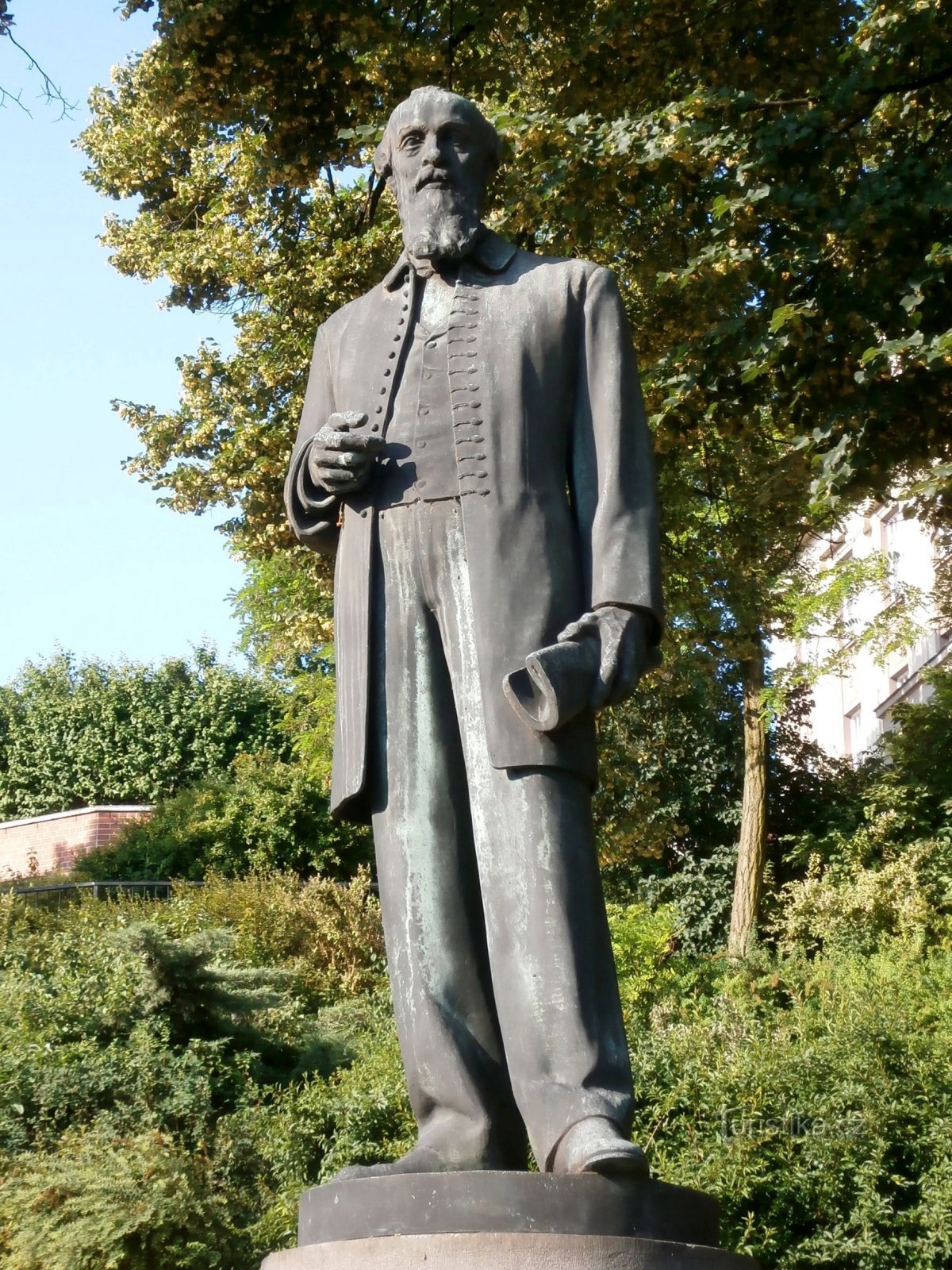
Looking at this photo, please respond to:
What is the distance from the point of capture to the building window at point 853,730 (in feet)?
132

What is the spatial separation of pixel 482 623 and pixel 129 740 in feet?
129


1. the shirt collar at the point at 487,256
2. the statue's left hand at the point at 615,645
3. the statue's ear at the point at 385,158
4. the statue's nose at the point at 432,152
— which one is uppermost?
the statue's ear at the point at 385,158

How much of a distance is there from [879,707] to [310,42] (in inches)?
1008

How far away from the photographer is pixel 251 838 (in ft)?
94.7

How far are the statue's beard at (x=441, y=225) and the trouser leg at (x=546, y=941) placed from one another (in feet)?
3.85

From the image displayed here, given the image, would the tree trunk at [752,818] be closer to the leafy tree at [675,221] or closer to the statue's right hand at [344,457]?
the leafy tree at [675,221]

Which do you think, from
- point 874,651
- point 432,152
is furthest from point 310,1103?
point 874,651

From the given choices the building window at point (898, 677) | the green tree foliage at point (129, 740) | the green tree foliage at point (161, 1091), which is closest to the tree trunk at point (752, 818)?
the green tree foliage at point (161, 1091)

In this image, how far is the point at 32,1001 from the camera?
47.1 ft

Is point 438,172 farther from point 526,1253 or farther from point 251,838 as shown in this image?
point 251,838

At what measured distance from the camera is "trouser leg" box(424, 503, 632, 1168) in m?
3.98

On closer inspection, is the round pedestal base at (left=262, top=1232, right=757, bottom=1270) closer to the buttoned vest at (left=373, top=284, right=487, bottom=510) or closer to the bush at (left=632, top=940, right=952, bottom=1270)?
the buttoned vest at (left=373, top=284, right=487, bottom=510)

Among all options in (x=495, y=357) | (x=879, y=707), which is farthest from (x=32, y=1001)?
(x=879, y=707)

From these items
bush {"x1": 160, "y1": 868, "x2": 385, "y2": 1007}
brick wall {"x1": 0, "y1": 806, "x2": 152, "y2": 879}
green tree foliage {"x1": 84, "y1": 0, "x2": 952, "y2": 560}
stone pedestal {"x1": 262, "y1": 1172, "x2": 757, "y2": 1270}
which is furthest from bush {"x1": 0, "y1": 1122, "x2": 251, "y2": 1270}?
brick wall {"x1": 0, "y1": 806, "x2": 152, "y2": 879}
